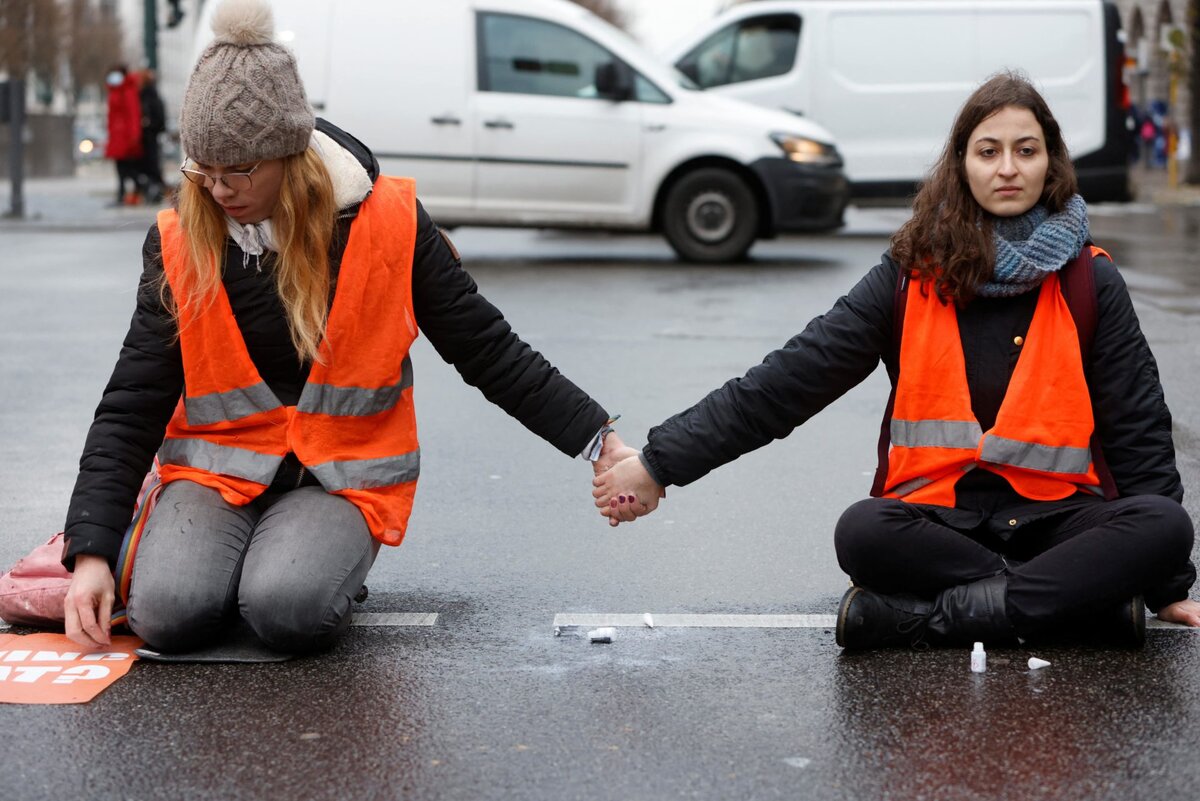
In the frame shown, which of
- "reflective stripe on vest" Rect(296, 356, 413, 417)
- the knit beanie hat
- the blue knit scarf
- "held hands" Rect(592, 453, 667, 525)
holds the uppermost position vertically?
the knit beanie hat

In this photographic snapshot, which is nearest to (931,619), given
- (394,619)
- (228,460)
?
(394,619)

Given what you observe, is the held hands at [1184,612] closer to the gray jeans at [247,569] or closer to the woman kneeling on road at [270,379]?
the woman kneeling on road at [270,379]

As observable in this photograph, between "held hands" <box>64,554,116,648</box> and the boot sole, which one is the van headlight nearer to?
the boot sole

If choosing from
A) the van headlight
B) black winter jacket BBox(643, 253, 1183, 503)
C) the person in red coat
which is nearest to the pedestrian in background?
the person in red coat

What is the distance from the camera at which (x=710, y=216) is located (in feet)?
43.5

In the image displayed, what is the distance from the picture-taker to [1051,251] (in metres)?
3.87

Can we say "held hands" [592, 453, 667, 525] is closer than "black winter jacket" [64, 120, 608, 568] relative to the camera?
No

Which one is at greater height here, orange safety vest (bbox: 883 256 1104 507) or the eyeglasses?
the eyeglasses

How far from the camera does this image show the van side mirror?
1274 centimetres

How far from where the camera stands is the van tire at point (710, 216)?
13148 mm

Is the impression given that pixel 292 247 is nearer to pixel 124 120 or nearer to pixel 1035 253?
pixel 1035 253

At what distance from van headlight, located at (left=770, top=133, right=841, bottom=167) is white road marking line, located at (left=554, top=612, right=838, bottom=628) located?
9.25 meters

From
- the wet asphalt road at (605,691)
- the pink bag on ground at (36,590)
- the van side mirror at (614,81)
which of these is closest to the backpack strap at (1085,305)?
the wet asphalt road at (605,691)

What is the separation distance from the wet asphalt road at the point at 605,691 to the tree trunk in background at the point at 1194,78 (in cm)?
2083
